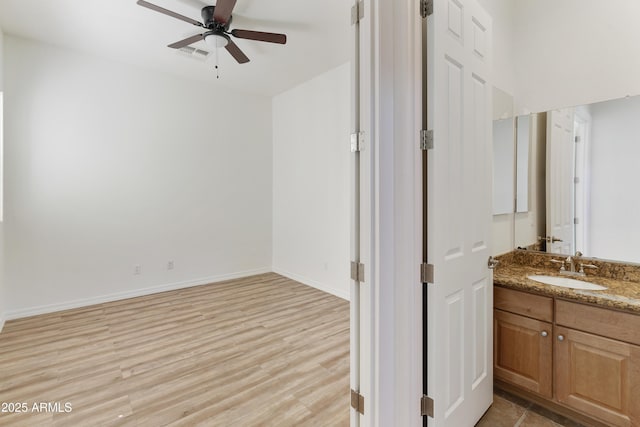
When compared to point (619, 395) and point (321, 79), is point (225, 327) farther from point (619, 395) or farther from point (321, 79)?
point (321, 79)

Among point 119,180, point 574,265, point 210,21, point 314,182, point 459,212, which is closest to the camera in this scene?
point 459,212

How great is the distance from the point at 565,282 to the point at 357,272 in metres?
1.53

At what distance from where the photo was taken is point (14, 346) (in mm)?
2686

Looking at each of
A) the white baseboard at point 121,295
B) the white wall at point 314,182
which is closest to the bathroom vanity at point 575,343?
the white wall at point 314,182

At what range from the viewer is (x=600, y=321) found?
1.57m

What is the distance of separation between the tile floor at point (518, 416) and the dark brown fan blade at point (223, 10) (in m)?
3.32

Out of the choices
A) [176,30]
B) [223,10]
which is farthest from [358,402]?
[176,30]

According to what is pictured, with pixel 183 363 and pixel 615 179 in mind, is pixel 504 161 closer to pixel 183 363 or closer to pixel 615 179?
pixel 615 179

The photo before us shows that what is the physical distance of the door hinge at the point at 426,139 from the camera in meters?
1.38

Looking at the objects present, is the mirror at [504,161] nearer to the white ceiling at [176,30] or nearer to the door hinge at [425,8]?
the door hinge at [425,8]

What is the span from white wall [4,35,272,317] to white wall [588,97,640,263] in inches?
171

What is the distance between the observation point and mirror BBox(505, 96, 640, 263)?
1905 millimetres

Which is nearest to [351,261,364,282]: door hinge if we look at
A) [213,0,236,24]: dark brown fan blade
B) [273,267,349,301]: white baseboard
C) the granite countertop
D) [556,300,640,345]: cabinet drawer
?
the granite countertop

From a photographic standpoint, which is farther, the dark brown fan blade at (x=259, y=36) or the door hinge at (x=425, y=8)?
the dark brown fan blade at (x=259, y=36)
